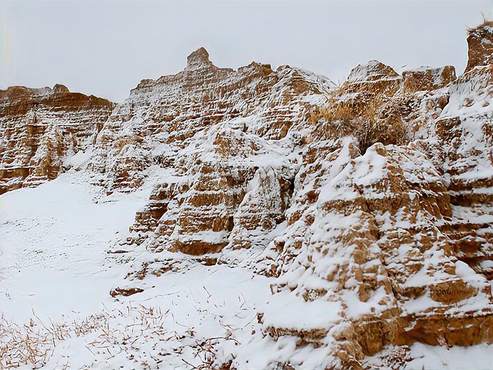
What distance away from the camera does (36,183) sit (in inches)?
1780

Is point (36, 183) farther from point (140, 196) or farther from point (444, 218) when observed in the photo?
point (444, 218)

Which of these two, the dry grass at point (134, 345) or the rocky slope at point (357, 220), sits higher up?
the rocky slope at point (357, 220)

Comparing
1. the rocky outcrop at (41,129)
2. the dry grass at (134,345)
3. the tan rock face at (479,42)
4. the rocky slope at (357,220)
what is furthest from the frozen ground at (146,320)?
the rocky outcrop at (41,129)

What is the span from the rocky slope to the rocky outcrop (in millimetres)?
35127

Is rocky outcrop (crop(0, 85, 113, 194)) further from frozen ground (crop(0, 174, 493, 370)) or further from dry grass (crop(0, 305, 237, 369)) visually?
dry grass (crop(0, 305, 237, 369))

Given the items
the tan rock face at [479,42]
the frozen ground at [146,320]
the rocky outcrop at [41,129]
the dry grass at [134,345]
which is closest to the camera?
the frozen ground at [146,320]

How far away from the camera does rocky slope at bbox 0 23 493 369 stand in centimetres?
447

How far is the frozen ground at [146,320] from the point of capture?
15.7ft

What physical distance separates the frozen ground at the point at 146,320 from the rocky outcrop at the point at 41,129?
93.6 feet

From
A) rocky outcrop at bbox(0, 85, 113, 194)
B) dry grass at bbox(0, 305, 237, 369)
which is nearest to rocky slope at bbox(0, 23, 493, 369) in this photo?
dry grass at bbox(0, 305, 237, 369)

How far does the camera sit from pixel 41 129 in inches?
2100

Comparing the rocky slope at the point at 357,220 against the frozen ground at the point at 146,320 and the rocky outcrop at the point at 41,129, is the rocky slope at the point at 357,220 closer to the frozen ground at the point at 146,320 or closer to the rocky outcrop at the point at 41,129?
the frozen ground at the point at 146,320

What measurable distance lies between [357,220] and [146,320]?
4.68 metres

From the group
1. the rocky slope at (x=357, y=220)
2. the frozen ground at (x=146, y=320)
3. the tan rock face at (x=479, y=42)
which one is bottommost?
the frozen ground at (x=146, y=320)
